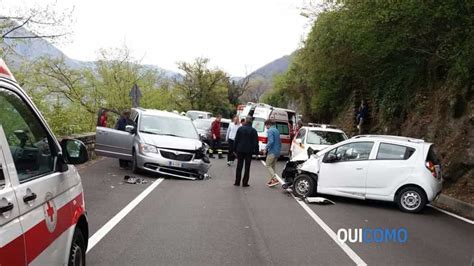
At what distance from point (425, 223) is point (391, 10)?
205 inches

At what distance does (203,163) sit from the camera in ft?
47.2

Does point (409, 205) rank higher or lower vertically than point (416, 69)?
lower

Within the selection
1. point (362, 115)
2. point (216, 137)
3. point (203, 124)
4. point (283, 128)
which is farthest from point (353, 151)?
point (203, 124)

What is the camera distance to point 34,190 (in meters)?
3.28

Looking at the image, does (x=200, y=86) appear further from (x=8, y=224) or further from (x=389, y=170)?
(x=8, y=224)

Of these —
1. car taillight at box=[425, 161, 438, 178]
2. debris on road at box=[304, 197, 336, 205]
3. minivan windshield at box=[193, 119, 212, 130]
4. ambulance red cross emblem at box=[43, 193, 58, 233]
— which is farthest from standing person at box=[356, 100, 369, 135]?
ambulance red cross emblem at box=[43, 193, 58, 233]

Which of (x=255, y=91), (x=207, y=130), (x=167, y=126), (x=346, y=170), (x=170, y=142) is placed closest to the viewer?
(x=346, y=170)

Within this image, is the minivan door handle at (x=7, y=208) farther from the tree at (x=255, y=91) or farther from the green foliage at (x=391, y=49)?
the tree at (x=255, y=91)

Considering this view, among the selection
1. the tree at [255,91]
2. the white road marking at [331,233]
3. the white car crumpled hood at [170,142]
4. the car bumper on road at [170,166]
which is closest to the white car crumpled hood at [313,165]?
the white road marking at [331,233]

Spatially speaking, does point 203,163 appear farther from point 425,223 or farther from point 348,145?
point 425,223

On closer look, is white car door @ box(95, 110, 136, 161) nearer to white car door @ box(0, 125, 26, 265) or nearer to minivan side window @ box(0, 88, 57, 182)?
minivan side window @ box(0, 88, 57, 182)

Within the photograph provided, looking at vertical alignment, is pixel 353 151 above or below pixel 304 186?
above

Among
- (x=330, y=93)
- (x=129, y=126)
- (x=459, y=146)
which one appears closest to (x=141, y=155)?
(x=129, y=126)

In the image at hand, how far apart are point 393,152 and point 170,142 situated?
19.6 ft
